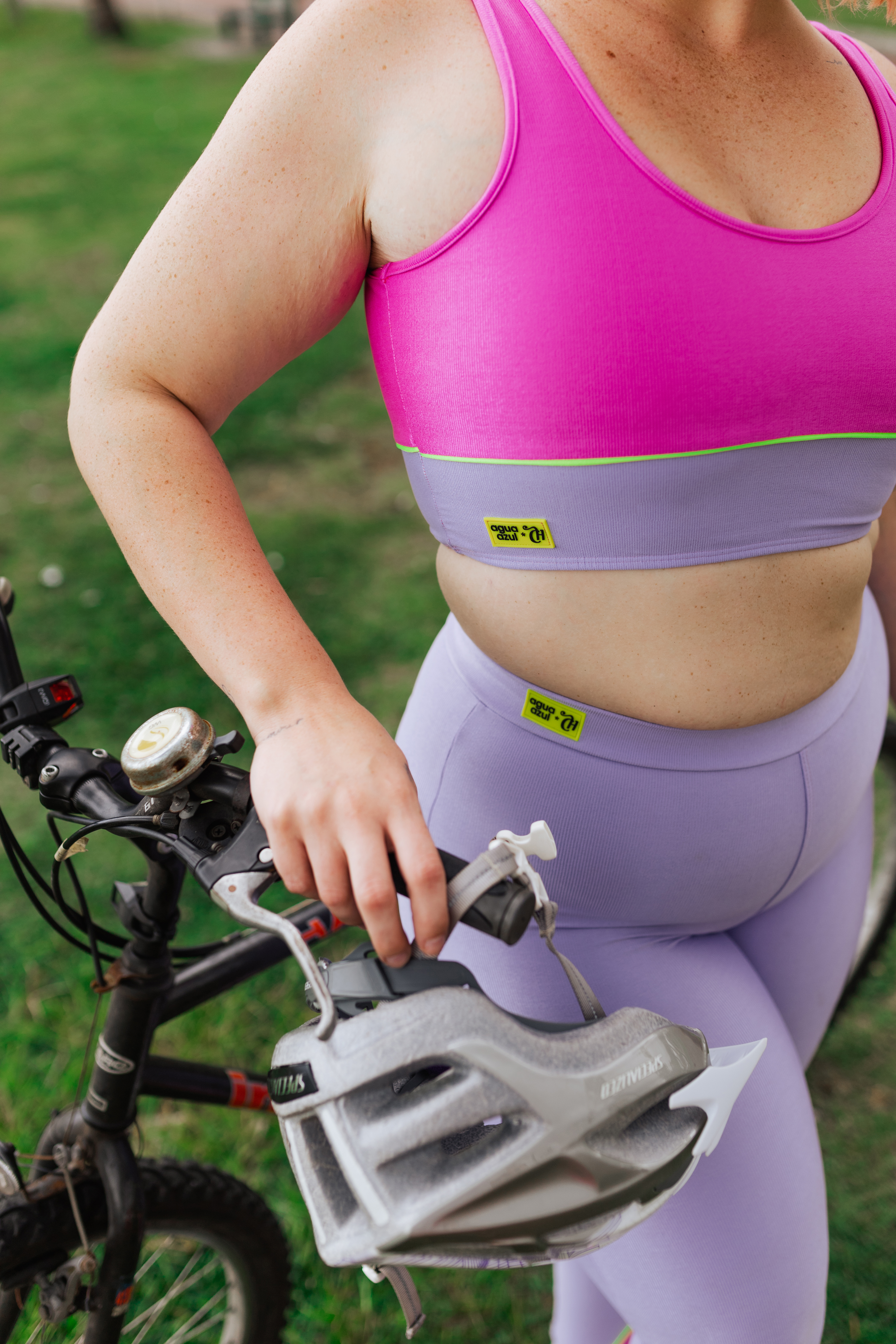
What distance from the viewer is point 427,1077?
39.6 inches

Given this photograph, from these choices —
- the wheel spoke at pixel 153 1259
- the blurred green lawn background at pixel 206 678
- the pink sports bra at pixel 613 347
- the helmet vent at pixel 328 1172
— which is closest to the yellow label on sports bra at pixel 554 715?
the pink sports bra at pixel 613 347

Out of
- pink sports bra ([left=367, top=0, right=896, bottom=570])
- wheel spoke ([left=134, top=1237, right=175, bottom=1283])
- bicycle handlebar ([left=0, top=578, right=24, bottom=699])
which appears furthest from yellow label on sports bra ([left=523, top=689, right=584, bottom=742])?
wheel spoke ([left=134, top=1237, right=175, bottom=1283])

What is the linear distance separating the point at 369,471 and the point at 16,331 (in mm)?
2897

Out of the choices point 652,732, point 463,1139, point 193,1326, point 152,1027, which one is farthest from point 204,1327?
point 652,732

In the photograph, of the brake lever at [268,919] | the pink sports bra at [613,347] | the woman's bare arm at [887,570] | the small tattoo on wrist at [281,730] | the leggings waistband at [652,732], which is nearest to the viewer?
the brake lever at [268,919]

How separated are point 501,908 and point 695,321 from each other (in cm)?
61

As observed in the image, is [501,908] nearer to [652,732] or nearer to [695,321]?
[652,732]

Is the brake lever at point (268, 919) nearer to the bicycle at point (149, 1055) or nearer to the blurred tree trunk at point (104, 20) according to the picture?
the bicycle at point (149, 1055)

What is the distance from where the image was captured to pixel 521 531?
109cm

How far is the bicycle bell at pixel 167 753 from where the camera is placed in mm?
964

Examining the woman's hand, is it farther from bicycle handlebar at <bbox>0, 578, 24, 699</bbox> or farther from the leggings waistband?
bicycle handlebar at <bbox>0, 578, 24, 699</bbox>

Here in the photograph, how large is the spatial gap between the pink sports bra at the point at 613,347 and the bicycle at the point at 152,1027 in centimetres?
39

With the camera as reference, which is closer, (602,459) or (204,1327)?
(602,459)

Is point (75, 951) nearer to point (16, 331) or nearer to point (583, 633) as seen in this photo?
point (583, 633)
